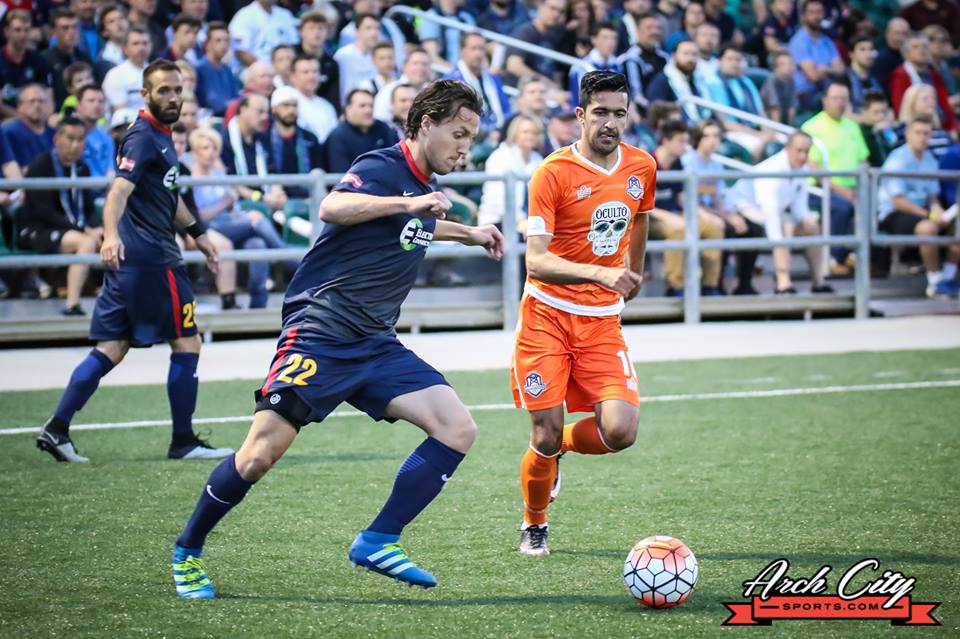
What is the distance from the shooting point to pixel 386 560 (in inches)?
204

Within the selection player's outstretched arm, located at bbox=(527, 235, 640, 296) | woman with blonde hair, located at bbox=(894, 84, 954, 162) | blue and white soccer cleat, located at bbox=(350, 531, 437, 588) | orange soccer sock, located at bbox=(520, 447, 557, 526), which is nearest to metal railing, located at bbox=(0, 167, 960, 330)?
woman with blonde hair, located at bbox=(894, 84, 954, 162)

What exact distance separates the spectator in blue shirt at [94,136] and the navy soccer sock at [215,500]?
340 inches

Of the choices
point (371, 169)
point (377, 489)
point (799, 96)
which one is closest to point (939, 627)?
point (371, 169)

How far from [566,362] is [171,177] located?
123 inches

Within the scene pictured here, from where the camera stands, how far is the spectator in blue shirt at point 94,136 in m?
13.4

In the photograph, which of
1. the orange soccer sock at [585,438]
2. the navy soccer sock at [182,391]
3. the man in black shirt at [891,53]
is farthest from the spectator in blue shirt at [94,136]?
the man in black shirt at [891,53]

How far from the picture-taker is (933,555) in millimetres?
5727

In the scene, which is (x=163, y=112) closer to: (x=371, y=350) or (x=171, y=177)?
(x=171, y=177)

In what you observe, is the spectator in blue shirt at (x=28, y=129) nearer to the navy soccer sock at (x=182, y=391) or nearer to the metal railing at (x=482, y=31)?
the metal railing at (x=482, y=31)

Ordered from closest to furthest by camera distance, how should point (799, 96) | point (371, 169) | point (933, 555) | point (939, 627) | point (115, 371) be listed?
point (939, 627) < point (371, 169) < point (933, 555) < point (115, 371) < point (799, 96)

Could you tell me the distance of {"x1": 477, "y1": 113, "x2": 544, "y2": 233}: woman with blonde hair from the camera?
45.4ft

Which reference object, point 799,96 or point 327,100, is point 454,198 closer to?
point 327,100

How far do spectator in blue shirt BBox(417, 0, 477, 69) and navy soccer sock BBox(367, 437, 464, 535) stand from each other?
39.7 feet

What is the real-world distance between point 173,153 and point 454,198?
5.84m
